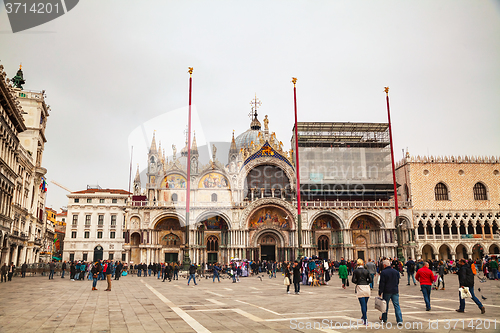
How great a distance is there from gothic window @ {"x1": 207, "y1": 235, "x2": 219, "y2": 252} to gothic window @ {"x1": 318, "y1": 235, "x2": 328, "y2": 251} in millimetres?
12241

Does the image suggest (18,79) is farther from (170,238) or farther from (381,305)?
(381,305)

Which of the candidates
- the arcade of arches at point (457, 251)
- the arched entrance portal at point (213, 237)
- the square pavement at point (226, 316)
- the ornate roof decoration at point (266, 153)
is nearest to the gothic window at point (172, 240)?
the arched entrance portal at point (213, 237)

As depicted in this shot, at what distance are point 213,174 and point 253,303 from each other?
33817 millimetres

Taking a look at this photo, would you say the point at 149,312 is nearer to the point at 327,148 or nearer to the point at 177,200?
the point at 177,200

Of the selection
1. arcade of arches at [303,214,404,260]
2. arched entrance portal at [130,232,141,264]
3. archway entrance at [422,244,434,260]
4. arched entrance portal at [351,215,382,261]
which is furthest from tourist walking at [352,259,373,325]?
archway entrance at [422,244,434,260]

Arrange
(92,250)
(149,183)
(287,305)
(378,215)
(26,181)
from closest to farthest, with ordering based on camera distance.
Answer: (287,305), (26,181), (378,215), (149,183), (92,250)

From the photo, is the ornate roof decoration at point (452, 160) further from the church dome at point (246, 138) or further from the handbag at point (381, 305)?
the handbag at point (381, 305)

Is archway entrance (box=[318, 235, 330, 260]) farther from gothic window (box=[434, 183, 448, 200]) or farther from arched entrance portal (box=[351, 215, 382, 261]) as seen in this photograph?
gothic window (box=[434, 183, 448, 200])

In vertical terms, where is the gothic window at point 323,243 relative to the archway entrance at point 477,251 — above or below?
above

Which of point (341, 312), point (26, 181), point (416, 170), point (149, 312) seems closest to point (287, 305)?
point (341, 312)

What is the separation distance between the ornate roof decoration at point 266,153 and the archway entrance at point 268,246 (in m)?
9.00

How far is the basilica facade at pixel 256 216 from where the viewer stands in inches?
1754

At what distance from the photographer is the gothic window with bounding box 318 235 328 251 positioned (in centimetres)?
4731

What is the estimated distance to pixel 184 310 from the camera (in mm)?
11672
